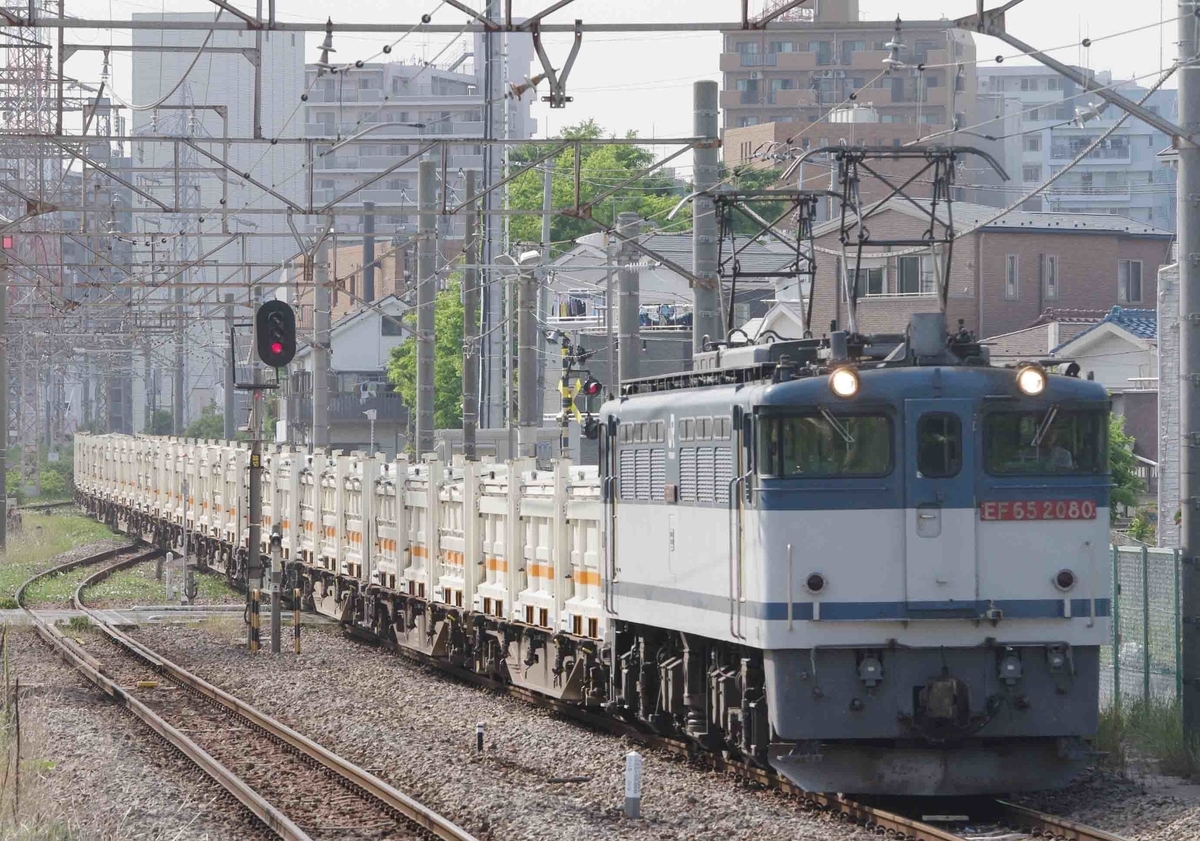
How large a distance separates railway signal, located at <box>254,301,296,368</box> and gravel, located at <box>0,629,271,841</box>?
4870mm

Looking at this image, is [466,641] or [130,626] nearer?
[466,641]

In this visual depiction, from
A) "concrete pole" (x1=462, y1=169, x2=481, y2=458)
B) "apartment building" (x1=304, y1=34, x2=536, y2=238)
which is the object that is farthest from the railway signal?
"apartment building" (x1=304, y1=34, x2=536, y2=238)

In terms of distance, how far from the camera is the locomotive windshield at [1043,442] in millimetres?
11602

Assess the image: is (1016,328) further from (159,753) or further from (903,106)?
(903,106)

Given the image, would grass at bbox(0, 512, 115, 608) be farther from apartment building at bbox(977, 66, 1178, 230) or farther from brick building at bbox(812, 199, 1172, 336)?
apartment building at bbox(977, 66, 1178, 230)

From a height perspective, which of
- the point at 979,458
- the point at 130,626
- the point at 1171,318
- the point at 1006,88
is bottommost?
the point at 130,626

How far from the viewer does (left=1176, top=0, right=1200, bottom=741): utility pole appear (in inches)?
505

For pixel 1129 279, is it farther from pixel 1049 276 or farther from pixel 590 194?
pixel 590 194

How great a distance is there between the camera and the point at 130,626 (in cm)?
2614

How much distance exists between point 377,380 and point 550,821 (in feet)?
232

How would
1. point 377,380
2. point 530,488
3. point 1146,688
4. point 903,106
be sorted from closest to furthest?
point 1146,688, point 530,488, point 377,380, point 903,106

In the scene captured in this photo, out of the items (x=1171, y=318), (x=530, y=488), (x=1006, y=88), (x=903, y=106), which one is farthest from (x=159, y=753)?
(x=1006, y=88)

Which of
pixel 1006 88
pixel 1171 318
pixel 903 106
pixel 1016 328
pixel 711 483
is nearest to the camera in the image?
pixel 711 483

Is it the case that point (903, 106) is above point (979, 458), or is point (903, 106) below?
above
